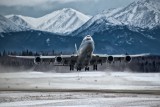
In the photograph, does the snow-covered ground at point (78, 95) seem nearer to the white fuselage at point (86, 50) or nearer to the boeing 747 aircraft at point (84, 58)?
the boeing 747 aircraft at point (84, 58)

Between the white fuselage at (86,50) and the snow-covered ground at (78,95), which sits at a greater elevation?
the white fuselage at (86,50)

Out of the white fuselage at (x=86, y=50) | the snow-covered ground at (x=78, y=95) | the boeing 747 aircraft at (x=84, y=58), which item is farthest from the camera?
the boeing 747 aircraft at (x=84, y=58)

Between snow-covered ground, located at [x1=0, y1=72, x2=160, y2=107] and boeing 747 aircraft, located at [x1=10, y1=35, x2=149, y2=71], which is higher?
boeing 747 aircraft, located at [x1=10, y1=35, x2=149, y2=71]

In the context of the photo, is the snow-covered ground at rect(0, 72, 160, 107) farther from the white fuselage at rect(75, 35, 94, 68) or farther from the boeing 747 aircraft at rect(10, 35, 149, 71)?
the white fuselage at rect(75, 35, 94, 68)

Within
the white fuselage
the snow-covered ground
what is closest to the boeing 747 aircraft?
the white fuselage

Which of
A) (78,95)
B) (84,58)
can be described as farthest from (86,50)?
(78,95)

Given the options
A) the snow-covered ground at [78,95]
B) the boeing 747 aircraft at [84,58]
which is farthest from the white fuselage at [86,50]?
the snow-covered ground at [78,95]

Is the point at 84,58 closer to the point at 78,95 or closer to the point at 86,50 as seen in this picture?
the point at 86,50

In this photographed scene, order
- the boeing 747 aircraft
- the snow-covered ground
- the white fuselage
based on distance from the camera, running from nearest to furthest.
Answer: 1. the snow-covered ground
2. the white fuselage
3. the boeing 747 aircraft

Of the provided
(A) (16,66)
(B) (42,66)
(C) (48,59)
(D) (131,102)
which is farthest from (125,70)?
(D) (131,102)

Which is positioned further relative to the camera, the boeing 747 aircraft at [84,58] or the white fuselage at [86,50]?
the boeing 747 aircraft at [84,58]

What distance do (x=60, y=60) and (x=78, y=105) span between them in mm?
30779

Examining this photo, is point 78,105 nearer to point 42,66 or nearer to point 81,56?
point 81,56

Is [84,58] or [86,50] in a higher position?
[86,50]
